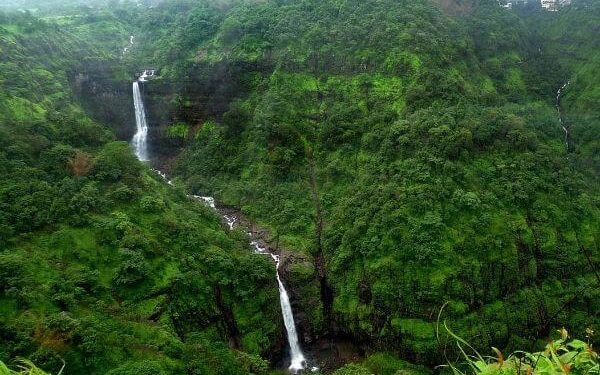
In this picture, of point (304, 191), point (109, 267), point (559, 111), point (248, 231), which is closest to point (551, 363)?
point (109, 267)

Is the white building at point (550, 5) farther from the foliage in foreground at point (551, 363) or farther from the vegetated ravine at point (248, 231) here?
the foliage in foreground at point (551, 363)

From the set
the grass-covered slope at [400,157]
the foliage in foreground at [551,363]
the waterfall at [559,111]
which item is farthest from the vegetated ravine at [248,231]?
the waterfall at [559,111]

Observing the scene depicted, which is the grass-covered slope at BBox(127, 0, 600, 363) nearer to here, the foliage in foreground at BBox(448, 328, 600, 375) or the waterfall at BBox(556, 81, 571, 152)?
the waterfall at BBox(556, 81, 571, 152)

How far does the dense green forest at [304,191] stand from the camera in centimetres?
2422

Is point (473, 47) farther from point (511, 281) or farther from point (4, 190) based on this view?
point (4, 190)

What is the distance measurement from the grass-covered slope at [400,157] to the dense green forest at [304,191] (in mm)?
155

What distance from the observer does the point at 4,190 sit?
24938 millimetres

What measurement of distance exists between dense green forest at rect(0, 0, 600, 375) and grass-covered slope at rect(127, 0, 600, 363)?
155mm

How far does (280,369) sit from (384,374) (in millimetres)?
6085

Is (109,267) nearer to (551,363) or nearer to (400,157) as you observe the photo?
(400,157)

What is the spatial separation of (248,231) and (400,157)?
41.9ft

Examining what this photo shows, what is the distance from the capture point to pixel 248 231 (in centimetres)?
3666

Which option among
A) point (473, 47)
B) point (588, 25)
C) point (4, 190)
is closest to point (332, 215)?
point (4, 190)

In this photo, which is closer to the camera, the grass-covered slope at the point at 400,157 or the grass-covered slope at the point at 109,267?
the grass-covered slope at the point at 109,267
